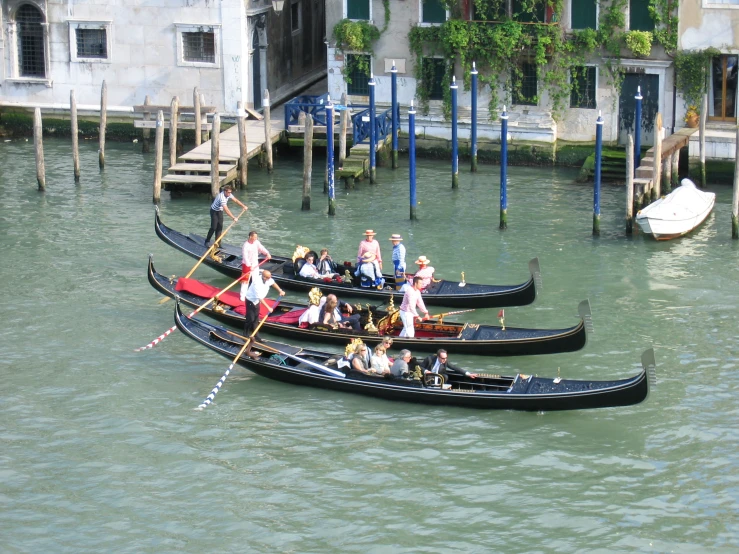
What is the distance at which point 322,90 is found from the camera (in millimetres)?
30844

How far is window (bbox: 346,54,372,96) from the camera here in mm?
27203

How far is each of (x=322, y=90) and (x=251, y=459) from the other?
18.6m

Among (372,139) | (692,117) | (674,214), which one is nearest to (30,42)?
(372,139)

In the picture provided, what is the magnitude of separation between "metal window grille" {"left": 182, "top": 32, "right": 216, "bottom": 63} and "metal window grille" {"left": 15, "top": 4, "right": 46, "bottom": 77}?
3273 millimetres

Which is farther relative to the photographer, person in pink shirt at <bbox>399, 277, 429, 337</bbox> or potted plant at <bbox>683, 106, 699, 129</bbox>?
potted plant at <bbox>683, 106, 699, 129</bbox>

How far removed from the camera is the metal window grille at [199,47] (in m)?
27.6

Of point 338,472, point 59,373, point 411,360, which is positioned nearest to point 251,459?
point 338,472

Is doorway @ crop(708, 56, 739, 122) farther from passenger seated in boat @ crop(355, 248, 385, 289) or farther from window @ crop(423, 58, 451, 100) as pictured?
passenger seated in boat @ crop(355, 248, 385, 289)

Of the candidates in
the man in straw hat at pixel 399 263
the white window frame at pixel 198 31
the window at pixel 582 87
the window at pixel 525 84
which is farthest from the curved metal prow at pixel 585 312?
the white window frame at pixel 198 31

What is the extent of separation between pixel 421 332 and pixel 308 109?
36.6 feet

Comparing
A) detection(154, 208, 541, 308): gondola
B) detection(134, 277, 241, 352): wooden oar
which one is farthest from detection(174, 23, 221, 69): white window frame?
detection(134, 277, 241, 352): wooden oar

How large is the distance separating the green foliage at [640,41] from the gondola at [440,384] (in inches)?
474

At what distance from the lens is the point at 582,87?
25.9 metres

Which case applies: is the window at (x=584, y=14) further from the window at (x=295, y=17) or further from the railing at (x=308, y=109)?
the window at (x=295, y=17)
